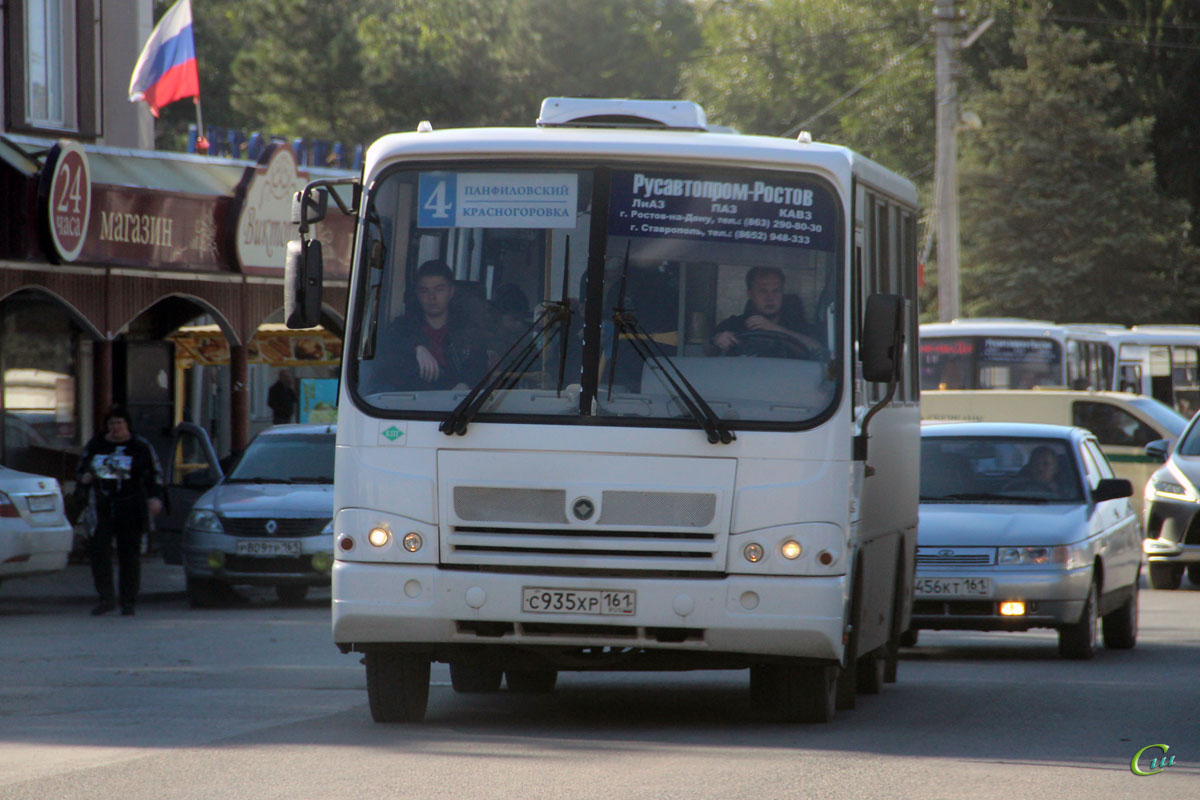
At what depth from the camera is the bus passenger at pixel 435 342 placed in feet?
29.5

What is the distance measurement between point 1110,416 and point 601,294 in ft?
54.3

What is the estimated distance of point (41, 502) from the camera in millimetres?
17188

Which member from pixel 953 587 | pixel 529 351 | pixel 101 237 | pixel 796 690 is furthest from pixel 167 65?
pixel 796 690

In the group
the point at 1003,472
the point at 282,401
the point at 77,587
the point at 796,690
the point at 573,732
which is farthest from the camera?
the point at 282,401

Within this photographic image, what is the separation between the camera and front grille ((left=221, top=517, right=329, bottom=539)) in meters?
18.0

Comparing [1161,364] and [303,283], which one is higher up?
[303,283]

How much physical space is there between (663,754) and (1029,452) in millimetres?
6477

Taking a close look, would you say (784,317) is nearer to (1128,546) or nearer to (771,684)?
(771,684)

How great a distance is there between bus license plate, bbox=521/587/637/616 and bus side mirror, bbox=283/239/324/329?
1.55 metres

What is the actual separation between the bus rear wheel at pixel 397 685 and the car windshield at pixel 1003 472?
557 cm

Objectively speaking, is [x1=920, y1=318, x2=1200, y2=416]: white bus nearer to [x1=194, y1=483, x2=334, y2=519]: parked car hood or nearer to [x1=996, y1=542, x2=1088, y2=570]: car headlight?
[x1=194, y1=483, x2=334, y2=519]: parked car hood

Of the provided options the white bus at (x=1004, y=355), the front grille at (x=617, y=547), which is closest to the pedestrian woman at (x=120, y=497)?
the front grille at (x=617, y=547)

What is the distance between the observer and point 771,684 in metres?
9.65

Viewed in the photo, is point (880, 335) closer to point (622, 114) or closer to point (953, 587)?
point (622, 114)
